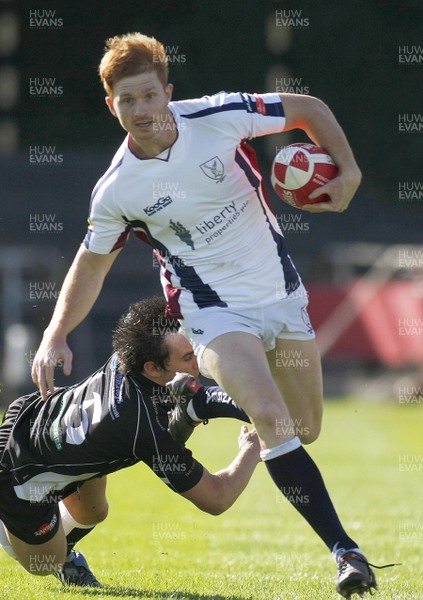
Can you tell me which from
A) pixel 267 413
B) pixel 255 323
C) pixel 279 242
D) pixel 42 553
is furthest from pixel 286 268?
pixel 42 553

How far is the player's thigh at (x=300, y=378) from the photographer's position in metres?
4.89

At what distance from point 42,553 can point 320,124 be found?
88.9 inches

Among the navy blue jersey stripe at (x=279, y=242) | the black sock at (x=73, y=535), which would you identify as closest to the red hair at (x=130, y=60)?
the navy blue jersey stripe at (x=279, y=242)

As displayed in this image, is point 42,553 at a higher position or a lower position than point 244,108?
lower

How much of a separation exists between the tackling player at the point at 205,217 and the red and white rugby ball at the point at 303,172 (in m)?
0.04

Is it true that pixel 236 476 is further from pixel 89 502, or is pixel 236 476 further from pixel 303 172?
pixel 303 172

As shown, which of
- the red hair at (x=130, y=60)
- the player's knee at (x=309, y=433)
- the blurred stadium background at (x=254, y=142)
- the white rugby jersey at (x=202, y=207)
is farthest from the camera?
the blurred stadium background at (x=254, y=142)

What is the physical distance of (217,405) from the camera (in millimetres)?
4945

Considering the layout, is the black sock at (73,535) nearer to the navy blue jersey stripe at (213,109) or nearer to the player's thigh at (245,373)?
the player's thigh at (245,373)

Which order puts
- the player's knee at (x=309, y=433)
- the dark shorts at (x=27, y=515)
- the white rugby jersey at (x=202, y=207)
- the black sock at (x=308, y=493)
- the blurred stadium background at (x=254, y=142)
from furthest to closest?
the blurred stadium background at (x=254, y=142), the player's knee at (x=309, y=433), the dark shorts at (x=27, y=515), the white rugby jersey at (x=202, y=207), the black sock at (x=308, y=493)

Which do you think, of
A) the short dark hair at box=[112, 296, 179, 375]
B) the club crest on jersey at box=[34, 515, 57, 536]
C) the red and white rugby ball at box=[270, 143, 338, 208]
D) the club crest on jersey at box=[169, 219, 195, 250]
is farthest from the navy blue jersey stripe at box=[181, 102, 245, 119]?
the club crest on jersey at box=[34, 515, 57, 536]

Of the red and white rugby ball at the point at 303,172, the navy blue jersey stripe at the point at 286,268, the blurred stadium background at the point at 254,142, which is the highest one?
the red and white rugby ball at the point at 303,172

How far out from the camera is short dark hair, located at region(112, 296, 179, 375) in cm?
483

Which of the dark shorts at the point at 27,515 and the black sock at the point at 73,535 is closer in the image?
the dark shorts at the point at 27,515
